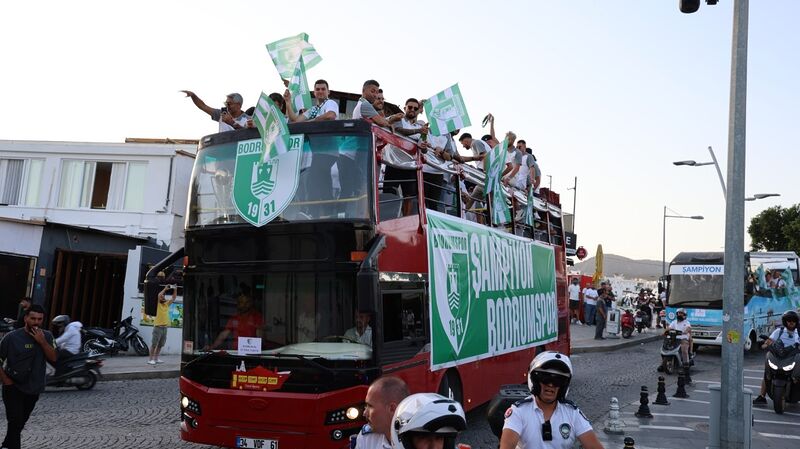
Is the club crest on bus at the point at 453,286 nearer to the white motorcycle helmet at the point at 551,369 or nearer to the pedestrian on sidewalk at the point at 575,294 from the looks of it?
the white motorcycle helmet at the point at 551,369

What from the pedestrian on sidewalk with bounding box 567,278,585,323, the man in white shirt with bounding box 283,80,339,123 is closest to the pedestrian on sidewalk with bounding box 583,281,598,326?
the pedestrian on sidewalk with bounding box 567,278,585,323

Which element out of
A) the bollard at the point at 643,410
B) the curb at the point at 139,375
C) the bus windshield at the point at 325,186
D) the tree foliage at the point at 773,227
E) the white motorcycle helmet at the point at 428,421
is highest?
the tree foliage at the point at 773,227

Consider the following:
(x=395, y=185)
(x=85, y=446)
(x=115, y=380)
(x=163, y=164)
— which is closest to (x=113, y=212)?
(x=163, y=164)

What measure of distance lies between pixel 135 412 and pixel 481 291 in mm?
5868

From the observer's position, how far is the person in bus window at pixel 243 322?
24.5 ft

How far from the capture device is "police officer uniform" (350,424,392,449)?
11.5 ft

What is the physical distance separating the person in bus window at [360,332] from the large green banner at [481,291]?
1.70 meters

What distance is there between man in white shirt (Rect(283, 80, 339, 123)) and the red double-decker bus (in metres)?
0.77

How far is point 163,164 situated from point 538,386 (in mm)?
22081

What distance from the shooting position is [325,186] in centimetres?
759

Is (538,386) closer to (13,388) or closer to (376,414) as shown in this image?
(376,414)

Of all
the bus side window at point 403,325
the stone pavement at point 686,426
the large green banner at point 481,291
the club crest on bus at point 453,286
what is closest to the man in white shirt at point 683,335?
the stone pavement at point 686,426

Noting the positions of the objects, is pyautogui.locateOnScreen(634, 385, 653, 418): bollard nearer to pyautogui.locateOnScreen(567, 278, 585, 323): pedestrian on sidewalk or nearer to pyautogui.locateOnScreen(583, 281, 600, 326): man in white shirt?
pyautogui.locateOnScreen(567, 278, 585, 323): pedestrian on sidewalk

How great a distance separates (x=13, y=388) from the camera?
7.32m
